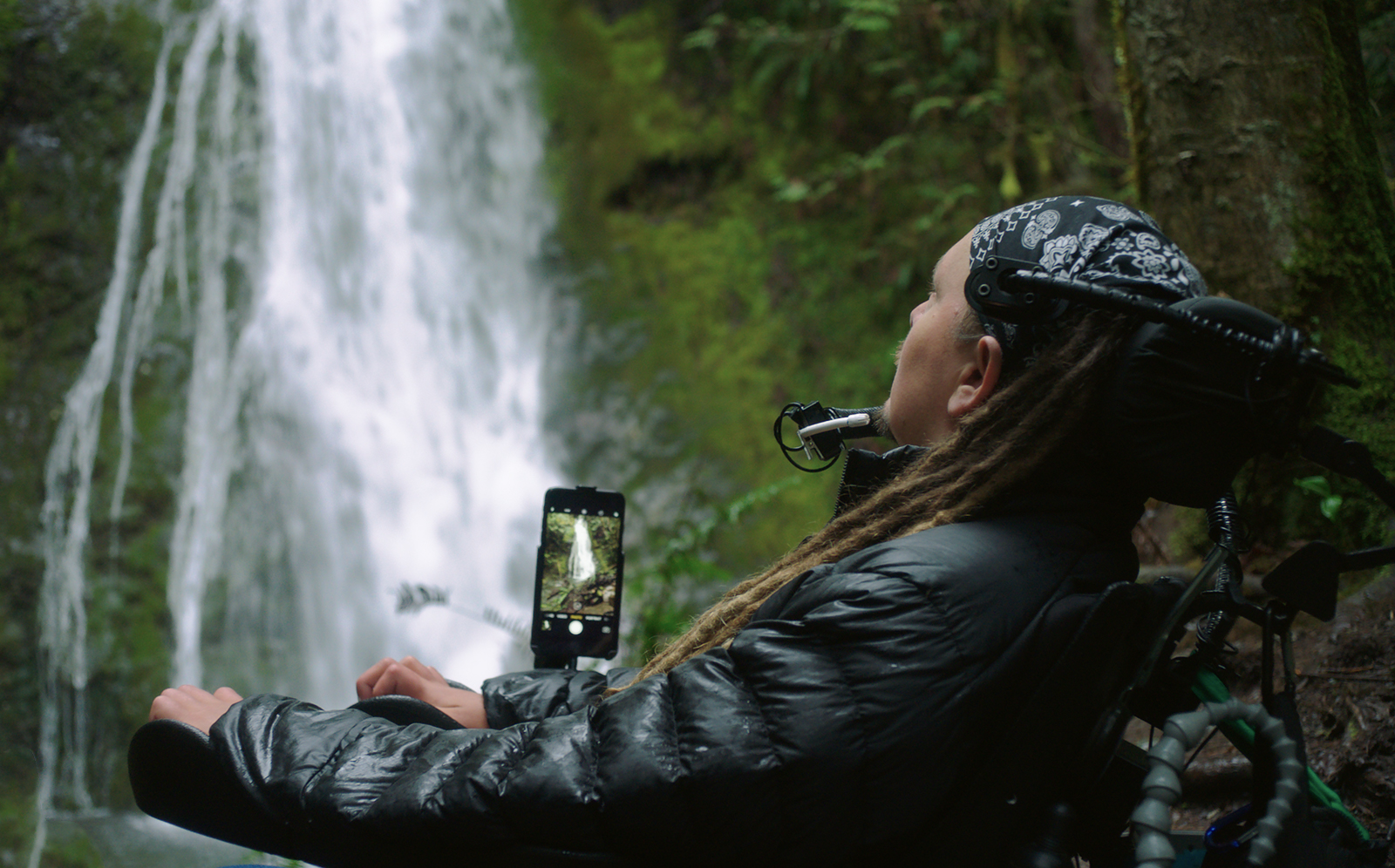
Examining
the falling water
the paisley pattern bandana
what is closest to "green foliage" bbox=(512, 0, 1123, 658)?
the falling water

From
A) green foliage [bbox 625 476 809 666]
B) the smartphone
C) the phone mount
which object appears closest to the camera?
the phone mount

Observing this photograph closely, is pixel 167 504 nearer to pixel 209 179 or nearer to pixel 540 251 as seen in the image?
pixel 209 179

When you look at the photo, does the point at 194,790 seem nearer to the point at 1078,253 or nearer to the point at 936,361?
the point at 936,361

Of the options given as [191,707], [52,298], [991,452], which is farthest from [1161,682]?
[52,298]

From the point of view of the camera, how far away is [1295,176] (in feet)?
9.45

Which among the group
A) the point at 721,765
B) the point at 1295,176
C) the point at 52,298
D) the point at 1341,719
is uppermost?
the point at 1295,176

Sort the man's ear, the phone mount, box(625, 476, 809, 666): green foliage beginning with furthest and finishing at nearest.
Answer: box(625, 476, 809, 666): green foliage
the phone mount
the man's ear

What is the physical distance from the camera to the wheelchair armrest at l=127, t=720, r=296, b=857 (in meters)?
1.32

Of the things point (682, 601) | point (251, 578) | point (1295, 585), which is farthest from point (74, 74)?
point (1295, 585)

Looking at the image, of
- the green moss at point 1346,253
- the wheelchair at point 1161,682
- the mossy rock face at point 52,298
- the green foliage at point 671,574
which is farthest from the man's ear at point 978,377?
the mossy rock face at point 52,298

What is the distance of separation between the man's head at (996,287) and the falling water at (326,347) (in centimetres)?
597

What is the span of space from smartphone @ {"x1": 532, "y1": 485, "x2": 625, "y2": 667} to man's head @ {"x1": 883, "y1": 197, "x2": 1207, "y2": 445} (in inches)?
28.6

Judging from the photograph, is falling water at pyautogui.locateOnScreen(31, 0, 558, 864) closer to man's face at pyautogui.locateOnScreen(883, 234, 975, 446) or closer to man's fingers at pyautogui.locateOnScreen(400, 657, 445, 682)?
man's fingers at pyautogui.locateOnScreen(400, 657, 445, 682)

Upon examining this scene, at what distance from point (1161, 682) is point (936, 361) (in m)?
0.59
